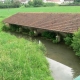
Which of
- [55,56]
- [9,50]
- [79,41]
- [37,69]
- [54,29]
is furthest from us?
[54,29]

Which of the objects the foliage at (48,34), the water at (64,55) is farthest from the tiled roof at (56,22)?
the water at (64,55)

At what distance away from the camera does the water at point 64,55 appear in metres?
11.0

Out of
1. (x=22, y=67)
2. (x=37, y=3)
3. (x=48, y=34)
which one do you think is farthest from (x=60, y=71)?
(x=37, y=3)

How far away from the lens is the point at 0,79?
7.14 m

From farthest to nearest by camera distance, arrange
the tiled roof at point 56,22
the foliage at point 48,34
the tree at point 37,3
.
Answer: the tree at point 37,3
the foliage at point 48,34
the tiled roof at point 56,22

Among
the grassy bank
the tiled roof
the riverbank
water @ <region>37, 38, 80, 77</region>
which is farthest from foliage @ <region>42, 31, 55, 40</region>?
the grassy bank

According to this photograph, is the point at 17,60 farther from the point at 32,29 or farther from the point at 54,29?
the point at 32,29

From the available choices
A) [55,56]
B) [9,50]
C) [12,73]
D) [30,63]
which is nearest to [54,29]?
[55,56]

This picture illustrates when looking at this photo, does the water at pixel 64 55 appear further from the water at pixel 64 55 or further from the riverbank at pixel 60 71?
the riverbank at pixel 60 71

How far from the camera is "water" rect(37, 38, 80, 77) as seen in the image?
36.1 feet

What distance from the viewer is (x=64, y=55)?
13.1m

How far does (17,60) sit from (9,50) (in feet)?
5.43

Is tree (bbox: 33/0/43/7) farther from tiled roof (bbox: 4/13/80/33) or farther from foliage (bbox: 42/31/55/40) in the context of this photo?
foliage (bbox: 42/31/55/40)

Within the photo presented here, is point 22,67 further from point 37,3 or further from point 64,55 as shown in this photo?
point 37,3
